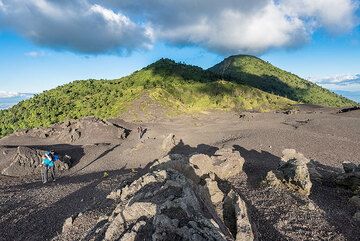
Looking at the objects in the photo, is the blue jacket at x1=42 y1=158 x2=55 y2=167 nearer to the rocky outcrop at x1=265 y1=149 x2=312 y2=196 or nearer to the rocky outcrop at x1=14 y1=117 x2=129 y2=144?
the rocky outcrop at x1=14 y1=117 x2=129 y2=144

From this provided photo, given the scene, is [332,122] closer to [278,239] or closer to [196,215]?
[278,239]

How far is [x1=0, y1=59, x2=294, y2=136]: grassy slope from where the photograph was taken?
2365 inches

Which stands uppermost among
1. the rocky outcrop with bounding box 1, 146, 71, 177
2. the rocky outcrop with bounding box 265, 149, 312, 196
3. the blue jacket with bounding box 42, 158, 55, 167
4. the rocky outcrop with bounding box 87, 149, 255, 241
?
the rocky outcrop with bounding box 87, 149, 255, 241

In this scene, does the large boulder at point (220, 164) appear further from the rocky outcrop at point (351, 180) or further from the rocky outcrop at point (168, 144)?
the rocky outcrop at point (168, 144)

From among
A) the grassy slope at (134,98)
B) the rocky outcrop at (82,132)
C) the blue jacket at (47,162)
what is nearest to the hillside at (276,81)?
the grassy slope at (134,98)

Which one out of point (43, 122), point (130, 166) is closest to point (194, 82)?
point (43, 122)

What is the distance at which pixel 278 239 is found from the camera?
43.4ft

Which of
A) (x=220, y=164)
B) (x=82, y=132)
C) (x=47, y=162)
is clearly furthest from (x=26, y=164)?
(x=220, y=164)

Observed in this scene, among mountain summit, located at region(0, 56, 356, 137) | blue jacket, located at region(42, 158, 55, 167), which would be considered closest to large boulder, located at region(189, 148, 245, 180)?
blue jacket, located at region(42, 158, 55, 167)

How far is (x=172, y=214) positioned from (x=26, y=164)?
25258mm

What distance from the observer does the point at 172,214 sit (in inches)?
359

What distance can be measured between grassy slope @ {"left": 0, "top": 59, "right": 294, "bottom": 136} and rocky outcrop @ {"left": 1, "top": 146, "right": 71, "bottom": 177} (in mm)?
25701

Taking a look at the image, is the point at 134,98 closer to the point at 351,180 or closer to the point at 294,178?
the point at 294,178

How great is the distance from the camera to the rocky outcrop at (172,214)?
27.4ft
